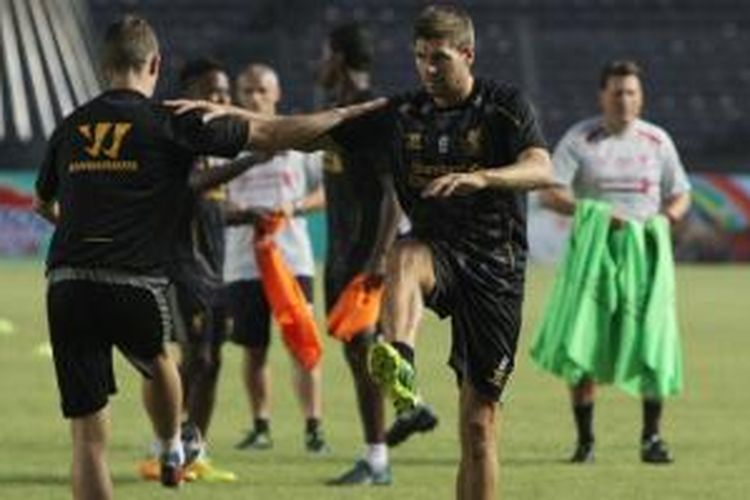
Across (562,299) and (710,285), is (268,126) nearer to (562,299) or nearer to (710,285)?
(562,299)

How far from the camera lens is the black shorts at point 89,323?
338 inches

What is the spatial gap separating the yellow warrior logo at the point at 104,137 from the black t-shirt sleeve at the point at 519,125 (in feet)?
4.28

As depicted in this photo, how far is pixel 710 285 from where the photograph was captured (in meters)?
31.7

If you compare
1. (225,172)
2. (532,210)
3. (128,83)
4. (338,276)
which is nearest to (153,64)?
(128,83)

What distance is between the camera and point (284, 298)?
1316 cm

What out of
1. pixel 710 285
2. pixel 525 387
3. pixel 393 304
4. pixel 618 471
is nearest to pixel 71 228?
pixel 393 304

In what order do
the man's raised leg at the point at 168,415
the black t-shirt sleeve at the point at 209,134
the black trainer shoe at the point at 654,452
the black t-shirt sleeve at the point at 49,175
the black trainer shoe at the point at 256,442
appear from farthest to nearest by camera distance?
the black trainer shoe at the point at 256,442 < the black trainer shoe at the point at 654,452 < the man's raised leg at the point at 168,415 < the black t-shirt sleeve at the point at 49,175 < the black t-shirt sleeve at the point at 209,134

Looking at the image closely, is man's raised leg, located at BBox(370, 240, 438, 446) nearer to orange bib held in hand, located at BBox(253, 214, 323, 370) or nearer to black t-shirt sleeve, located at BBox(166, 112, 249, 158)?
black t-shirt sleeve, located at BBox(166, 112, 249, 158)

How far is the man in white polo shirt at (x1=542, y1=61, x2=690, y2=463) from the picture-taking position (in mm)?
13180

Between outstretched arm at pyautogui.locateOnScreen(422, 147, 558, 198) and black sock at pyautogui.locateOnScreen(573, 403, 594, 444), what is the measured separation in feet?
14.2

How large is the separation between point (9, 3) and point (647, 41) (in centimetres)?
3144

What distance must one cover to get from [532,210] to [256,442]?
23.3 meters

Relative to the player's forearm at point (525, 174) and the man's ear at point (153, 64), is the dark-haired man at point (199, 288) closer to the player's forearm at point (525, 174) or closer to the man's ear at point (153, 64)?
the man's ear at point (153, 64)

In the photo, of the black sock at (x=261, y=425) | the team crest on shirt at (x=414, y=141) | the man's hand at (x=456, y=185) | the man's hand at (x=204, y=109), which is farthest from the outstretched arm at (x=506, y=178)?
the black sock at (x=261, y=425)
